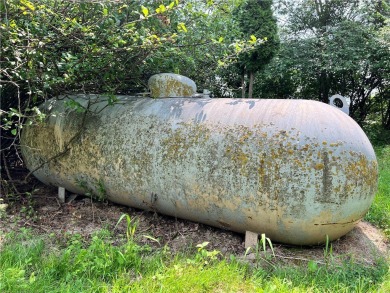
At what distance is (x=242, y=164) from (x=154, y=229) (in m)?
1.16

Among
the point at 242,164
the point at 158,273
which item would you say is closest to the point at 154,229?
the point at 158,273

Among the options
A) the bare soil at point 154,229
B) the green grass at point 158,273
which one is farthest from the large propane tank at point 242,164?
the green grass at point 158,273

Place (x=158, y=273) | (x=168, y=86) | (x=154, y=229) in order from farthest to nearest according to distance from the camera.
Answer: (x=168, y=86) → (x=154, y=229) → (x=158, y=273)

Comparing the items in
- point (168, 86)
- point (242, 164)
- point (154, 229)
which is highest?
point (168, 86)

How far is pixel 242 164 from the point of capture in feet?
9.28

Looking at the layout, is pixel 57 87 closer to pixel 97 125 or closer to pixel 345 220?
pixel 97 125

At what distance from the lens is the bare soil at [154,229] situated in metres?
2.92

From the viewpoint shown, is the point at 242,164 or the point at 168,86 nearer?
the point at 242,164

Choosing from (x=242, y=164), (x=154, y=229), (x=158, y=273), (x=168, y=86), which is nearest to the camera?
(x=158, y=273)

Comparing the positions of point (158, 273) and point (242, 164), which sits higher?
point (242, 164)

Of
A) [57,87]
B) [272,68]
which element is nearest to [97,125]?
[57,87]

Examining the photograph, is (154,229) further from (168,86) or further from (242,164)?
(168,86)

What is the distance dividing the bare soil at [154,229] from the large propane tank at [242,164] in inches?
5.1

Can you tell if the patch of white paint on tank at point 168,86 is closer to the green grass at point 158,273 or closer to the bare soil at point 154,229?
the bare soil at point 154,229
